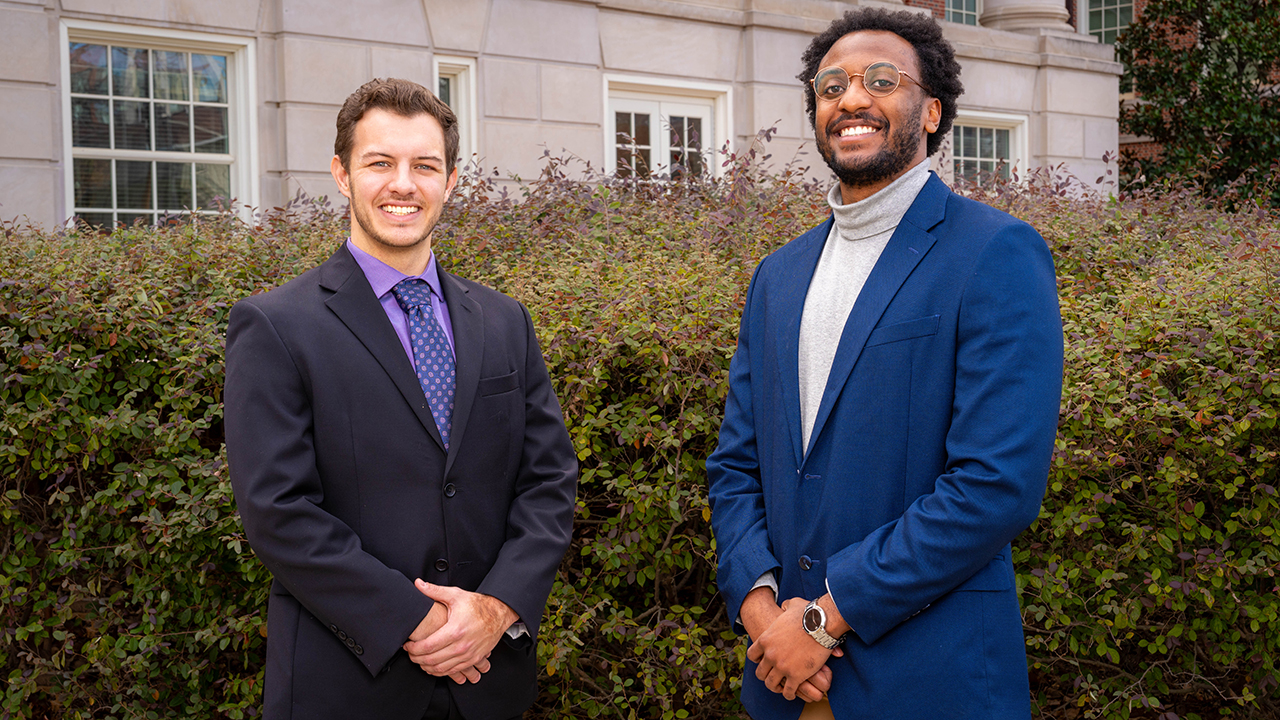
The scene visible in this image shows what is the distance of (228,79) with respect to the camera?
407 inches

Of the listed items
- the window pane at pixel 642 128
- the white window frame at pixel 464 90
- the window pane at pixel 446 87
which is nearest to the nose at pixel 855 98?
the white window frame at pixel 464 90

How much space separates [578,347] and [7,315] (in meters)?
1.98

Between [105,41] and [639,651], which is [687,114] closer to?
[105,41]

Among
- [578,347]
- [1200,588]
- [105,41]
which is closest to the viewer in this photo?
[1200,588]

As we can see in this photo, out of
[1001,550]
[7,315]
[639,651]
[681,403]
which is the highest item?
[7,315]

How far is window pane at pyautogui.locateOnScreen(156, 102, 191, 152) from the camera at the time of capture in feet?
32.7

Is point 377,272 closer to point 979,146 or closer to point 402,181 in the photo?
point 402,181

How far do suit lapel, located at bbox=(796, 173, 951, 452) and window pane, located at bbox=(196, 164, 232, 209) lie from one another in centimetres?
913

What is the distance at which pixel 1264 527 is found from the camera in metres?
3.24

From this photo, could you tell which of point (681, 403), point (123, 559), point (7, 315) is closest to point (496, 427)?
point (681, 403)

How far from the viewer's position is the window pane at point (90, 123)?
9.59m

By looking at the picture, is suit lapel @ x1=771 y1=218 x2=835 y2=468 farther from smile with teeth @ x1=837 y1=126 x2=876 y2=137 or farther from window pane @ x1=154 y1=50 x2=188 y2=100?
window pane @ x1=154 y1=50 x2=188 y2=100

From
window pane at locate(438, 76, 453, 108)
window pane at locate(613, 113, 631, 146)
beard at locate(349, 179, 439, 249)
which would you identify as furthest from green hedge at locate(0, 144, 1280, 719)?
window pane at locate(613, 113, 631, 146)

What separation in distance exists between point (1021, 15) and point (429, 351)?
633 inches
